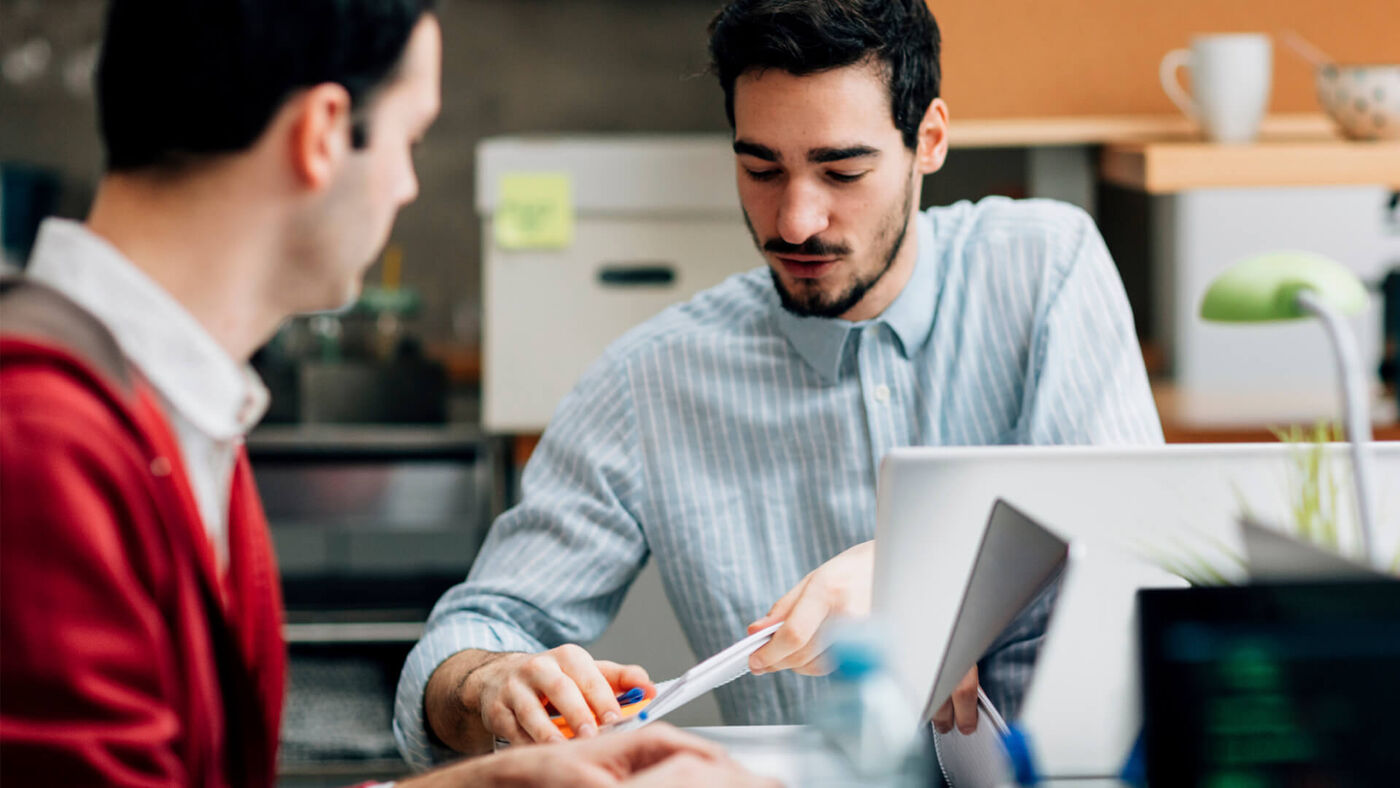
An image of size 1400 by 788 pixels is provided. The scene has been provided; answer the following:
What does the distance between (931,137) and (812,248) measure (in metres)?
0.23

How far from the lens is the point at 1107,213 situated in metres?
2.72

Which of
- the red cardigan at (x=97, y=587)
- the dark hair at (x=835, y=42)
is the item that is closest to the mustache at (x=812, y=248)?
the dark hair at (x=835, y=42)

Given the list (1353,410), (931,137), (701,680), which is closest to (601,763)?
(701,680)

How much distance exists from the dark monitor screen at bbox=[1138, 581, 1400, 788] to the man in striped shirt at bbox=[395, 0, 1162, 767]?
0.66 m

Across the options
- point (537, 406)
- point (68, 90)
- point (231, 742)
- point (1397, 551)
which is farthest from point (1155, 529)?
point (68, 90)

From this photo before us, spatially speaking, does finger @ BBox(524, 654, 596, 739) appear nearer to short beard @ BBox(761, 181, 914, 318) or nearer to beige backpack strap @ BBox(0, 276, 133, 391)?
beige backpack strap @ BBox(0, 276, 133, 391)

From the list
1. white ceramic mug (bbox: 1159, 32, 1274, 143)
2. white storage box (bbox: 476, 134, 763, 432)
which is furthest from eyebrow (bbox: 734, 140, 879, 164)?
white storage box (bbox: 476, 134, 763, 432)

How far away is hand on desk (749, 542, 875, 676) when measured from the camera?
0.91 metres

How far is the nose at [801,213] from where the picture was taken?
4.08ft

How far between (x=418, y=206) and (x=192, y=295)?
245 centimetres

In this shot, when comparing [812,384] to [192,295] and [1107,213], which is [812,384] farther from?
[1107,213]

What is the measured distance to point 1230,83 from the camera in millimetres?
1780

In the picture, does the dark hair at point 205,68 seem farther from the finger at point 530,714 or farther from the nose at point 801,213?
the nose at point 801,213

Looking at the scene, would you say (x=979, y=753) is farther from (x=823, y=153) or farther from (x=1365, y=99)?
(x=1365, y=99)
